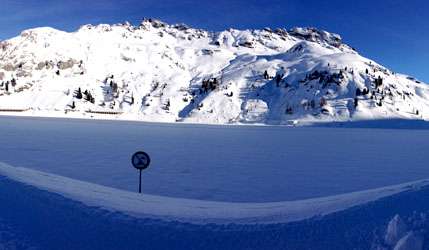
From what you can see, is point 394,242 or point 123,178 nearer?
point 394,242

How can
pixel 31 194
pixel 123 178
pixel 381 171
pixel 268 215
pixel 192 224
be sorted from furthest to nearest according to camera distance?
pixel 381 171 → pixel 123 178 → pixel 31 194 → pixel 268 215 → pixel 192 224

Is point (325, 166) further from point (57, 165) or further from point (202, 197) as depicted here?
point (57, 165)

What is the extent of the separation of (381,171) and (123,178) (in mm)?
17746

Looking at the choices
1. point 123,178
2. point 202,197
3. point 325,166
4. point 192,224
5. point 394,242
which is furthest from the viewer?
point 325,166

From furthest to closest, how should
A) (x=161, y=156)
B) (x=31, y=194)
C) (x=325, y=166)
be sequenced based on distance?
(x=161, y=156) < (x=325, y=166) < (x=31, y=194)

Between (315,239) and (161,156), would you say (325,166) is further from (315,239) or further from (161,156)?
(315,239)

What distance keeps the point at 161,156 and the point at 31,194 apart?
2529cm

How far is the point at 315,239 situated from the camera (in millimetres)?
8156

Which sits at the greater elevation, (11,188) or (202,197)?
(11,188)

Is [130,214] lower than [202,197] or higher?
higher

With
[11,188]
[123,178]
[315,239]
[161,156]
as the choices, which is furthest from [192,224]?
[161,156]

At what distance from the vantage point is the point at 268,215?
9867 mm

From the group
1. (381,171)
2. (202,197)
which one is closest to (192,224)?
(202,197)

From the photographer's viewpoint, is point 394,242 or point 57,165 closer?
point 394,242
